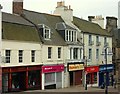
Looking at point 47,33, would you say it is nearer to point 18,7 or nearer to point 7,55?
point 18,7

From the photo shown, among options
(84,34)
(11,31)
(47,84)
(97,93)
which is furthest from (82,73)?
(11,31)

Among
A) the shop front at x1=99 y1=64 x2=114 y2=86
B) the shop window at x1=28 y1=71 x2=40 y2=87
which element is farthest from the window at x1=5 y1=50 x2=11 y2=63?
the shop front at x1=99 y1=64 x2=114 y2=86

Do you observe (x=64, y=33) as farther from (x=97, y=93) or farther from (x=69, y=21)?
(x=97, y=93)

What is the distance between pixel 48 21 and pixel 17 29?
8710 mm

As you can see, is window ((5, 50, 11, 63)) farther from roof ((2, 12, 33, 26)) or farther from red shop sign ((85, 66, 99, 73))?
red shop sign ((85, 66, 99, 73))

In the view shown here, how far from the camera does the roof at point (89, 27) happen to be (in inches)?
1732

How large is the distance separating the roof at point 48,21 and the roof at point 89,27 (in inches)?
151

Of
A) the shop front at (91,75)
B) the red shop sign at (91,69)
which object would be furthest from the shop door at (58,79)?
the red shop sign at (91,69)

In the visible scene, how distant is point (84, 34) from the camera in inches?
1690

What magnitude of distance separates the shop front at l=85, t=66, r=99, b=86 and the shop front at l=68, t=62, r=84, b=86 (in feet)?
4.20

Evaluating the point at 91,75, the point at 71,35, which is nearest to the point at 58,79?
the point at 71,35

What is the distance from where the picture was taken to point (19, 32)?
31.9m

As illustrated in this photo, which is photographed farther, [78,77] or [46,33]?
[78,77]

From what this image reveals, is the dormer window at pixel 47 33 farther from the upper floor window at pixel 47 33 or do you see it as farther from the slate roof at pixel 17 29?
the slate roof at pixel 17 29
